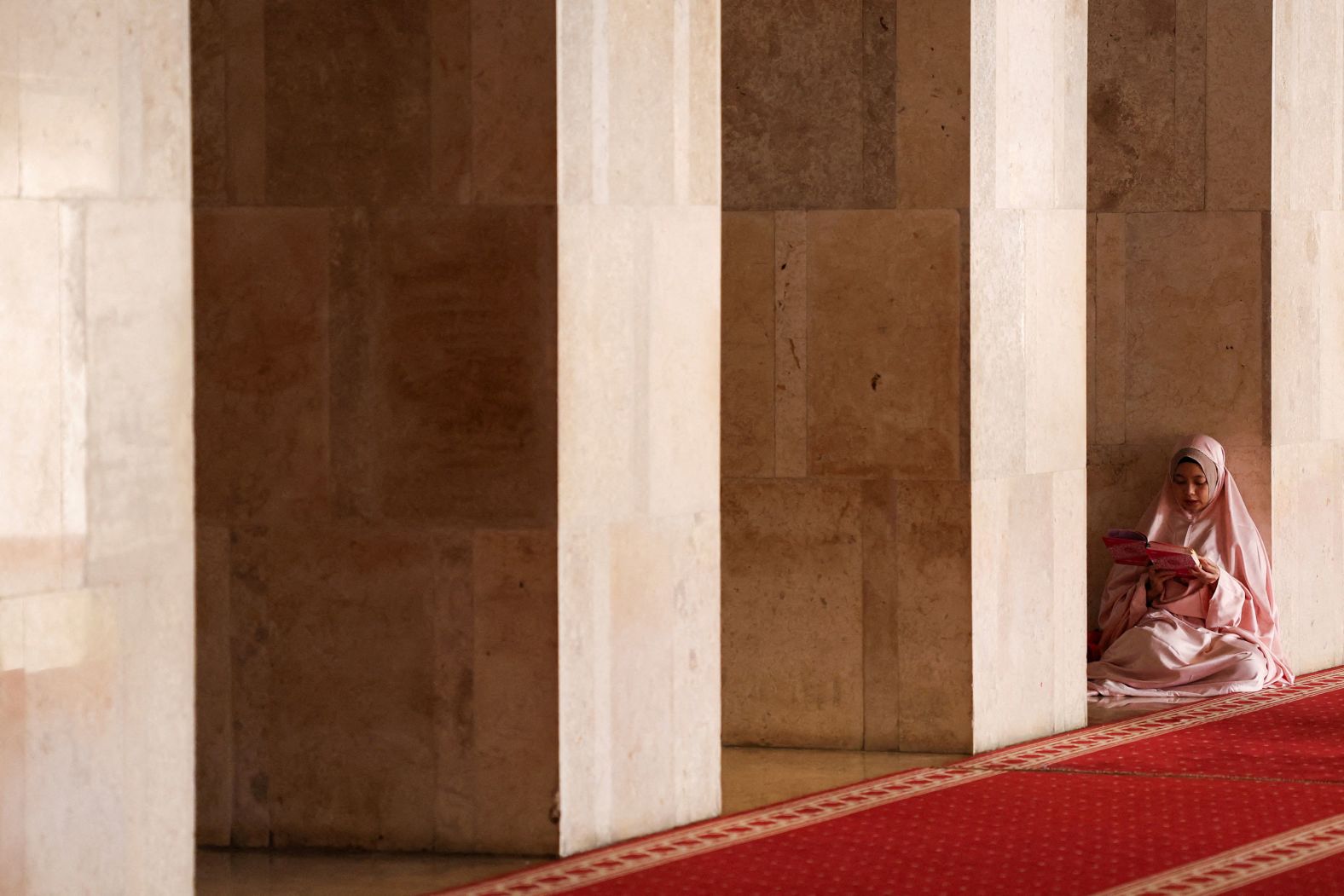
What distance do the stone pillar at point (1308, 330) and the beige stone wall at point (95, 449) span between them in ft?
20.2

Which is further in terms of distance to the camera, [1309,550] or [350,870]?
[1309,550]

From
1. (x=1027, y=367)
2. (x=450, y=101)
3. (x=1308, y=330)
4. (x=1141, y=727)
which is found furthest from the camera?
(x=1308, y=330)

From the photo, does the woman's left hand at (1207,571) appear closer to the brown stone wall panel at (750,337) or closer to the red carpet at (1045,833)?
the red carpet at (1045,833)

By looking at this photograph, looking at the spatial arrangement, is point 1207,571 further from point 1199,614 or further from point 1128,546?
point 1128,546

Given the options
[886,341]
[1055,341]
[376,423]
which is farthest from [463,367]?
[1055,341]

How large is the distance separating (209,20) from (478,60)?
81 cm

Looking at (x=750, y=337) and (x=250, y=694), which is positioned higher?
(x=750, y=337)

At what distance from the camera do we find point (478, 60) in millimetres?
5746

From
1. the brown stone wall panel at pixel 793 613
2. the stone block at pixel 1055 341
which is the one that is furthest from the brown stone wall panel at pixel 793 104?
the brown stone wall panel at pixel 793 613

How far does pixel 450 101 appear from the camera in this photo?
5.79 m

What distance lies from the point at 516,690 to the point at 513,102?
1.54 m

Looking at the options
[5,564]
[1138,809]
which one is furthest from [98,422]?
[1138,809]

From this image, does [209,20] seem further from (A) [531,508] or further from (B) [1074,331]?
(B) [1074,331]

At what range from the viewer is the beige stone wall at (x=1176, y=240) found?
9391 millimetres
